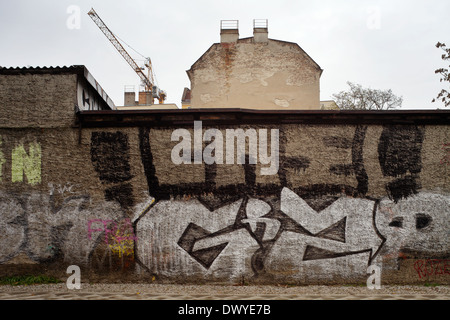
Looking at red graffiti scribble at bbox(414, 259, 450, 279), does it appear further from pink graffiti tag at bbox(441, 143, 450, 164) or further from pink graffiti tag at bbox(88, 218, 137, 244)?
pink graffiti tag at bbox(88, 218, 137, 244)

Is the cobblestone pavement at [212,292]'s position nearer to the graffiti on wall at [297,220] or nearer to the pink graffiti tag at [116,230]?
the graffiti on wall at [297,220]

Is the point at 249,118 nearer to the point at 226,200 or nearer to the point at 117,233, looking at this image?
the point at 226,200

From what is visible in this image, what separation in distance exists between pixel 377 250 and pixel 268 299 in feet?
8.31

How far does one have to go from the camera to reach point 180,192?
25.4 ft

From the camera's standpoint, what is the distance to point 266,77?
17.6m

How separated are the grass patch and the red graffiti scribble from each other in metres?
6.78

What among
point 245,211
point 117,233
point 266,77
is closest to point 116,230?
point 117,233

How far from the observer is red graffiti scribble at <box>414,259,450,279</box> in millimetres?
7566

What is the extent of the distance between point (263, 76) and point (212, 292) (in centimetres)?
1242

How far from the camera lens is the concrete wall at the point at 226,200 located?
7578mm

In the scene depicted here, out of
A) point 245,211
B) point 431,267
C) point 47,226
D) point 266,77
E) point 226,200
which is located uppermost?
point 266,77

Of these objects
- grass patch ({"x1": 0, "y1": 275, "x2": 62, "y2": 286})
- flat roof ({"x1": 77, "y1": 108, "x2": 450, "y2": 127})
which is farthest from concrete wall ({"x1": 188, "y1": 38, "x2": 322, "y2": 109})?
grass patch ({"x1": 0, "y1": 275, "x2": 62, "y2": 286})

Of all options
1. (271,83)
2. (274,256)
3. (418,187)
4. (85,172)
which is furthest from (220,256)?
(271,83)

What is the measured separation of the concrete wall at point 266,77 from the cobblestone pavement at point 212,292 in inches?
450
